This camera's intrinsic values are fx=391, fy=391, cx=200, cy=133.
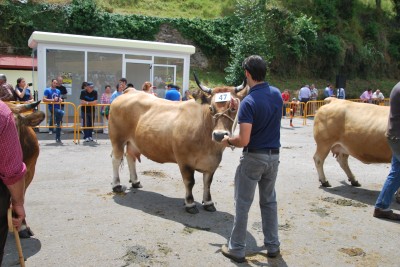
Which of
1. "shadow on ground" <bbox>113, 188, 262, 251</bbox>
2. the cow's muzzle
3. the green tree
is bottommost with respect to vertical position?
"shadow on ground" <bbox>113, 188, 262, 251</bbox>

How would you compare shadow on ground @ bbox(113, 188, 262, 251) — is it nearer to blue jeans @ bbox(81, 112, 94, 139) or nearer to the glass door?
blue jeans @ bbox(81, 112, 94, 139)

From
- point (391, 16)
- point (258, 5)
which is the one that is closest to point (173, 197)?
point (258, 5)

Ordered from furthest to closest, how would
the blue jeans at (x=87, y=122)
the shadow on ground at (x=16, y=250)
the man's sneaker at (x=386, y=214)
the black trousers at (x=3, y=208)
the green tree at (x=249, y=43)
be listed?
the green tree at (x=249, y=43)
the blue jeans at (x=87, y=122)
the man's sneaker at (x=386, y=214)
the shadow on ground at (x=16, y=250)
the black trousers at (x=3, y=208)

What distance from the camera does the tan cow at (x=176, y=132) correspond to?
5.05 metres

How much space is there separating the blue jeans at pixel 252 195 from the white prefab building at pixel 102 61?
1102 centimetres

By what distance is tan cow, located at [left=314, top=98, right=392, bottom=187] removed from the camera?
6570 mm

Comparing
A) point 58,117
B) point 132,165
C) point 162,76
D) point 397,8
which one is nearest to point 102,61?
point 162,76

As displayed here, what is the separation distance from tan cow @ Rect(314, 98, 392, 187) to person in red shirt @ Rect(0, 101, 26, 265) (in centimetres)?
566

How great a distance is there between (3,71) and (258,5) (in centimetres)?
1538

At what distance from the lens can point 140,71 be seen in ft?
50.3

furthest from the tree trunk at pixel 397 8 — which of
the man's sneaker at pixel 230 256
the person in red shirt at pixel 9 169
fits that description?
the person in red shirt at pixel 9 169

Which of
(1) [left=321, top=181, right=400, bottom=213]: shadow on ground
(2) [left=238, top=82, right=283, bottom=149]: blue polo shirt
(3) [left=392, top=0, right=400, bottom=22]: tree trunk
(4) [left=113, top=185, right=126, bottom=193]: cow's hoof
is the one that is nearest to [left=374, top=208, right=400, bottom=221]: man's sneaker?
(1) [left=321, top=181, right=400, bottom=213]: shadow on ground

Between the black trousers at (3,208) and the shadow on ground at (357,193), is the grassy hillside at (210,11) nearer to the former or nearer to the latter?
the shadow on ground at (357,193)

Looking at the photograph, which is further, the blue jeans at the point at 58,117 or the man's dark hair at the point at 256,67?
the blue jeans at the point at 58,117
